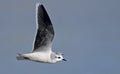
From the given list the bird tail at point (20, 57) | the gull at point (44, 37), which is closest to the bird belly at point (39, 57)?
the gull at point (44, 37)

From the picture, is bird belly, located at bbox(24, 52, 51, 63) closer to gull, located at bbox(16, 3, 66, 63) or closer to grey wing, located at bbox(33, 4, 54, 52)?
gull, located at bbox(16, 3, 66, 63)

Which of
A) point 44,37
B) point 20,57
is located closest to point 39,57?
point 20,57

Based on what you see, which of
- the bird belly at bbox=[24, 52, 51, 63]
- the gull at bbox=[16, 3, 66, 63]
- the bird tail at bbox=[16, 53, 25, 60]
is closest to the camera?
the bird tail at bbox=[16, 53, 25, 60]

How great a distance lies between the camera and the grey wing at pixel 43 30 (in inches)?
1013

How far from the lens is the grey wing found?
25.7 metres

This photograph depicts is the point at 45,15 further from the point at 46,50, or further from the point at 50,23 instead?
the point at 46,50

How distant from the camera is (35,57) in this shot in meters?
24.6

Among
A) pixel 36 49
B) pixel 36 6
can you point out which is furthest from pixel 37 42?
pixel 36 6

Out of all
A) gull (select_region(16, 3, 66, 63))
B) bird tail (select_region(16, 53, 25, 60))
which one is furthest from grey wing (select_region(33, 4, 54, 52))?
bird tail (select_region(16, 53, 25, 60))

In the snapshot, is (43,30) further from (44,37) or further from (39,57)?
(39,57)

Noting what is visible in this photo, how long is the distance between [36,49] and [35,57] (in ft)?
4.43

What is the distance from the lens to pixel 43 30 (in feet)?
85.0

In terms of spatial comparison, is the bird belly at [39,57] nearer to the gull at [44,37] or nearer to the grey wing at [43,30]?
the gull at [44,37]

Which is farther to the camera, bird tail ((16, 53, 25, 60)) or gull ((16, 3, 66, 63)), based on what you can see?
gull ((16, 3, 66, 63))
